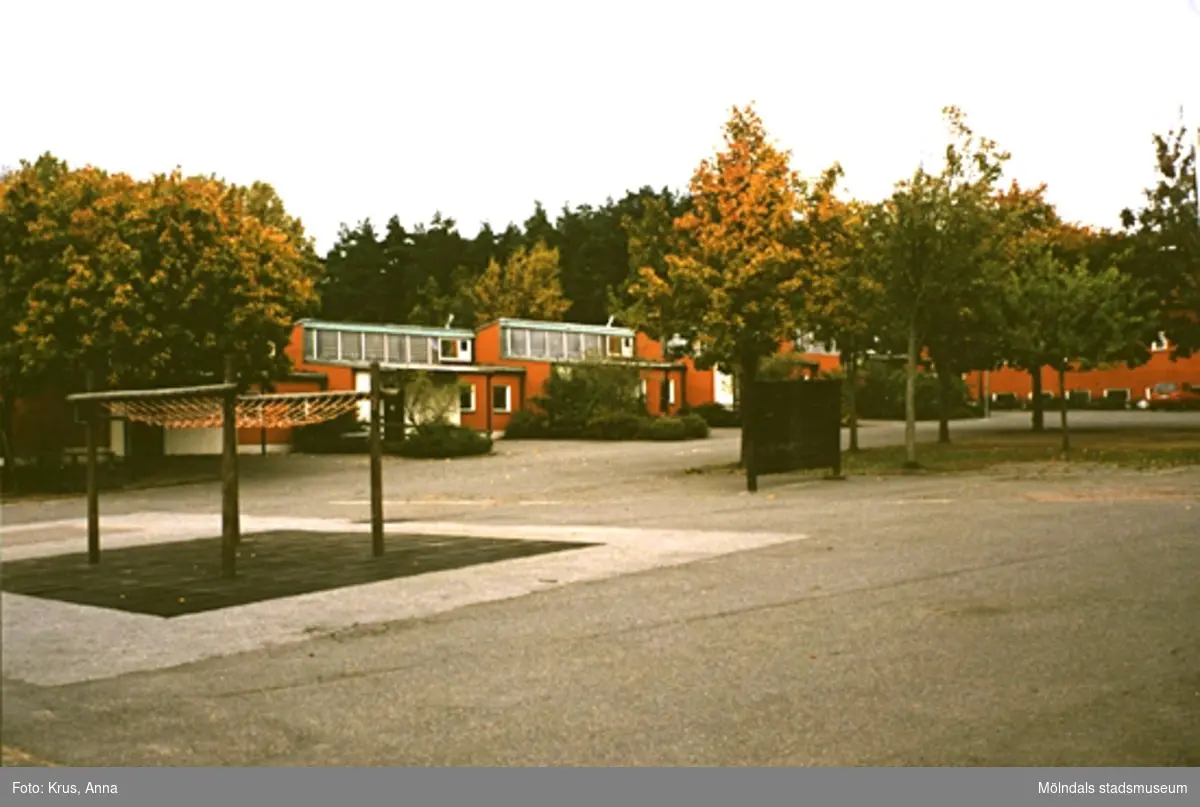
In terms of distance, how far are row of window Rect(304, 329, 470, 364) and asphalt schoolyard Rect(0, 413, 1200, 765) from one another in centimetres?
3404

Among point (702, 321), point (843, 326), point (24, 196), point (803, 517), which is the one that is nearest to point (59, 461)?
point (24, 196)

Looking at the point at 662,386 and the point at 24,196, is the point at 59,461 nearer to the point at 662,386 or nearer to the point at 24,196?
the point at 24,196

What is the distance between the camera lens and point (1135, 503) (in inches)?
618

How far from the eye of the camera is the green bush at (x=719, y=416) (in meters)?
49.0

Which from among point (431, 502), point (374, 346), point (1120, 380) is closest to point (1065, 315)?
point (431, 502)

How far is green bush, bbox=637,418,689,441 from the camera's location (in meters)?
41.2

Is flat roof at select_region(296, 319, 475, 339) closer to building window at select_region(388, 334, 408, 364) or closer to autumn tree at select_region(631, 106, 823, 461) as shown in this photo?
building window at select_region(388, 334, 408, 364)

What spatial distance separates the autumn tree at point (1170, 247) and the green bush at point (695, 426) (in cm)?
1474

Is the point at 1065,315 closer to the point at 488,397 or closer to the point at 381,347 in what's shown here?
the point at 488,397

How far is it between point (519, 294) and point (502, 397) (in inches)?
889

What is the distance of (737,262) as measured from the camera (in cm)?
2511

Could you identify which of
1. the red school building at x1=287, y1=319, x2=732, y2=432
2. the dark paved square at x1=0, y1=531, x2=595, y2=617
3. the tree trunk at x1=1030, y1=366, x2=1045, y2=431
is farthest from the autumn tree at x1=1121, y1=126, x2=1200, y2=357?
the dark paved square at x1=0, y1=531, x2=595, y2=617

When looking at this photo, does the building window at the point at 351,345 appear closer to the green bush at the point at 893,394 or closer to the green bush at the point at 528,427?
the green bush at the point at 528,427

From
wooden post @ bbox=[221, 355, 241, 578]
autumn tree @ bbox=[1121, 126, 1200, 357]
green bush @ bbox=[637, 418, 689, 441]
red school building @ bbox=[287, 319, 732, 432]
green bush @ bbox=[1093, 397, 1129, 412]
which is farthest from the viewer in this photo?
green bush @ bbox=[1093, 397, 1129, 412]
